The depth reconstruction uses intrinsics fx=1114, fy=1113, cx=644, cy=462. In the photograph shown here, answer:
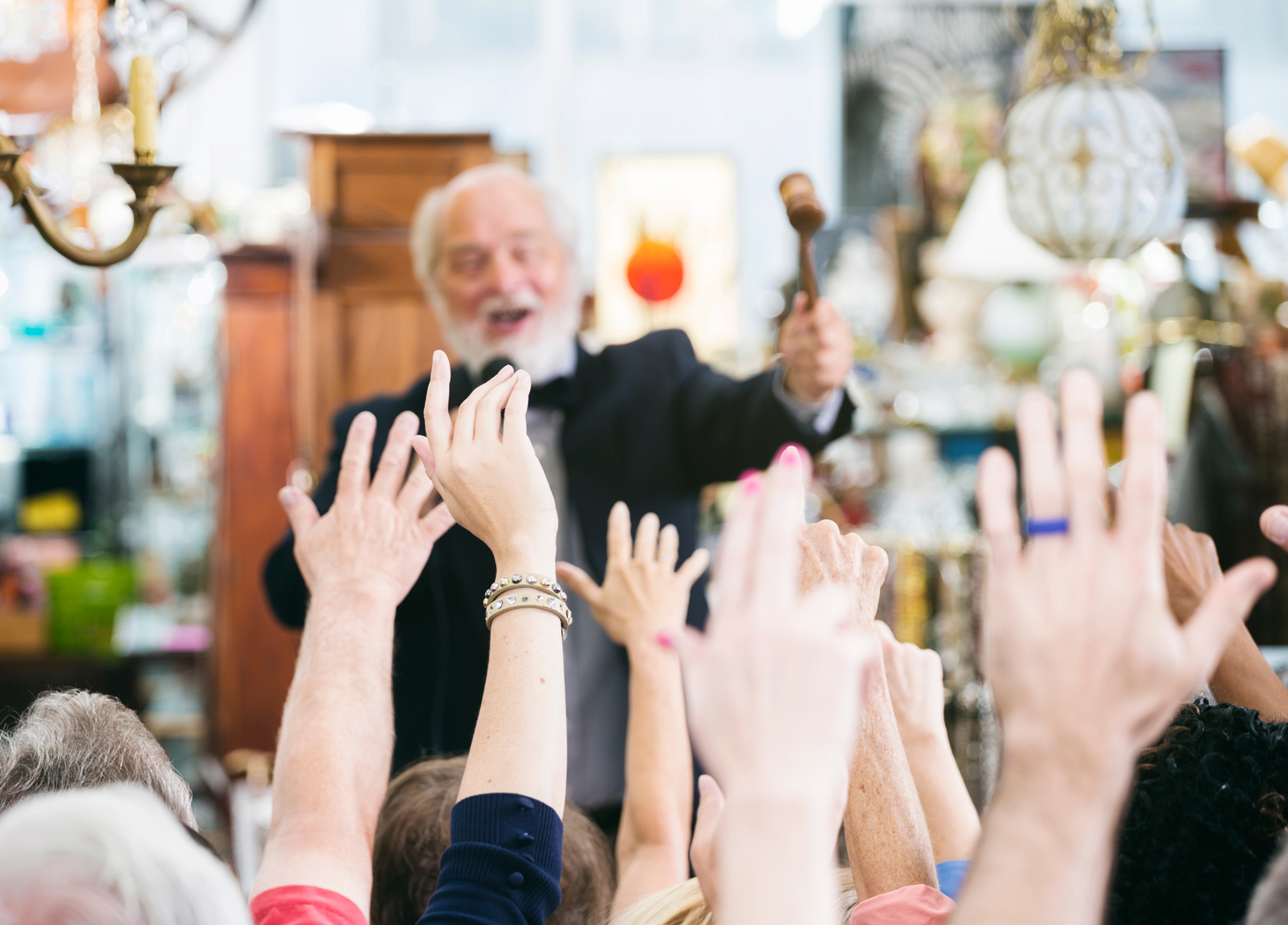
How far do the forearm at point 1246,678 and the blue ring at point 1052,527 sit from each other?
47cm

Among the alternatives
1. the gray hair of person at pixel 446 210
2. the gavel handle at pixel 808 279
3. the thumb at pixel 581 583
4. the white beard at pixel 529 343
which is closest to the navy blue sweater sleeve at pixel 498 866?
the thumb at pixel 581 583

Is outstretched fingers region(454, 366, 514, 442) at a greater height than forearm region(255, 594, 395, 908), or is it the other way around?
outstretched fingers region(454, 366, 514, 442)

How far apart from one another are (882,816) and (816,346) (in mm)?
803

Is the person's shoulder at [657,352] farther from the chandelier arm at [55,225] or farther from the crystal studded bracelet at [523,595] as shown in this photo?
the crystal studded bracelet at [523,595]

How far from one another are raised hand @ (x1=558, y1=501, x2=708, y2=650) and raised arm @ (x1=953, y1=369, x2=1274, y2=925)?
677 mm

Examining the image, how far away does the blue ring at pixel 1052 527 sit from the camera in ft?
1.94

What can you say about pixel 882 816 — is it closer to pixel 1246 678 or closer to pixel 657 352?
pixel 1246 678

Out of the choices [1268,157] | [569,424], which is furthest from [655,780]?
[1268,157]

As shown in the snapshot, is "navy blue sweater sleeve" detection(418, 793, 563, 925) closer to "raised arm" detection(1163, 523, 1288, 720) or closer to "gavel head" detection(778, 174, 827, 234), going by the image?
"raised arm" detection(1163, 523, 1288, 720)

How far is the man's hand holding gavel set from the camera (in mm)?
1536

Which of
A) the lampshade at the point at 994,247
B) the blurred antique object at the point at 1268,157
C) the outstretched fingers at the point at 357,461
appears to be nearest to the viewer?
the outstretched fingers at the point at 357,461

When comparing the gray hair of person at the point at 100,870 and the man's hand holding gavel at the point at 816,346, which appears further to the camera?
the man's hand holding gavel at the point at 816,346

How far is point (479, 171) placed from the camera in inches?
77.7

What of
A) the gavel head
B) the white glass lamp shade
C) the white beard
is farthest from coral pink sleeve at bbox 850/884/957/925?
the white glass lamp shade
